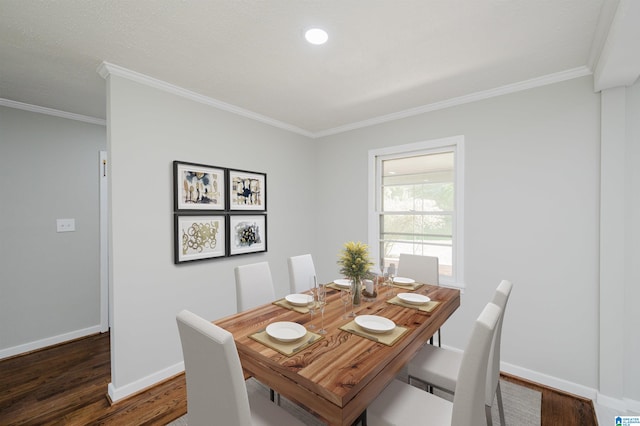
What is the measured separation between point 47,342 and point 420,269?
13.0 ft

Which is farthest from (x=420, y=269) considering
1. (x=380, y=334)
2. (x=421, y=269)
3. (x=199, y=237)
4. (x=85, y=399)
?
(x=85, y=399)

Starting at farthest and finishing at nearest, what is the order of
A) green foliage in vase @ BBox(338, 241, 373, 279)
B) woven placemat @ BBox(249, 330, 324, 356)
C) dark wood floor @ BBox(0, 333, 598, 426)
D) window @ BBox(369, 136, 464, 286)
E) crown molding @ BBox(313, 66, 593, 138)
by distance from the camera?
window @ BBox(369, 136, 464, 286) < crown molding @ BBox(313, 66, 593, 138) < dark wood floor @ BBox(0, 333, 598, 426) < green foliage in vase @ BBox(338, 241, 373, 279) < woven placemat @ BBox(249, 330, 324, 356)

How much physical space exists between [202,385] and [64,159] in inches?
132

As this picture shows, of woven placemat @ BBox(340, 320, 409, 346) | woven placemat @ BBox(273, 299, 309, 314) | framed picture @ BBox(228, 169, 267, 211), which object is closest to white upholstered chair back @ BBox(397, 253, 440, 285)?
woven placemat @ BBox(340, 320, 409, 346)

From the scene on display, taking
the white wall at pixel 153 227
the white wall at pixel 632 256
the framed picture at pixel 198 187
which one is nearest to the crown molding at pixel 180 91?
the white wall at pixel 153 227

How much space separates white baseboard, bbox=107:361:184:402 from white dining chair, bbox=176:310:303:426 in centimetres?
141

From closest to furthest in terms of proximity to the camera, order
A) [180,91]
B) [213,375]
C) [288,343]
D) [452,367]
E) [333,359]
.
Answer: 1. [213,375]
2. [333,359]
3. [288,343]
4. [452,367]
5. [180,91]

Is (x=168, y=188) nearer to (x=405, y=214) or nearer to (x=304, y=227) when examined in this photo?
(x=304, y=227)

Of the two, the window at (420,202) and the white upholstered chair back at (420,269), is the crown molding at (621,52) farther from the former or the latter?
the white upholstered chair back at (420,269)

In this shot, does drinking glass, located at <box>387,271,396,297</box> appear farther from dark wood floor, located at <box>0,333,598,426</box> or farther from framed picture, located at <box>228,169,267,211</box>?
framed picture, located at <box>228,169,267,211</box>

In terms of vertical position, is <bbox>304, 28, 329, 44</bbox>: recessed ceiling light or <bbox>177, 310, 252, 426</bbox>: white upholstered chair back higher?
<bbox>304, 28, 329, 44</bbox>: recessed ceiling light

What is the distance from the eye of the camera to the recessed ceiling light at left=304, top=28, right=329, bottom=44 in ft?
5.78

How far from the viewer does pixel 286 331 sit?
1483 millimetres

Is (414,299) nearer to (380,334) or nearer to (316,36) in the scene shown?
(380,334)
